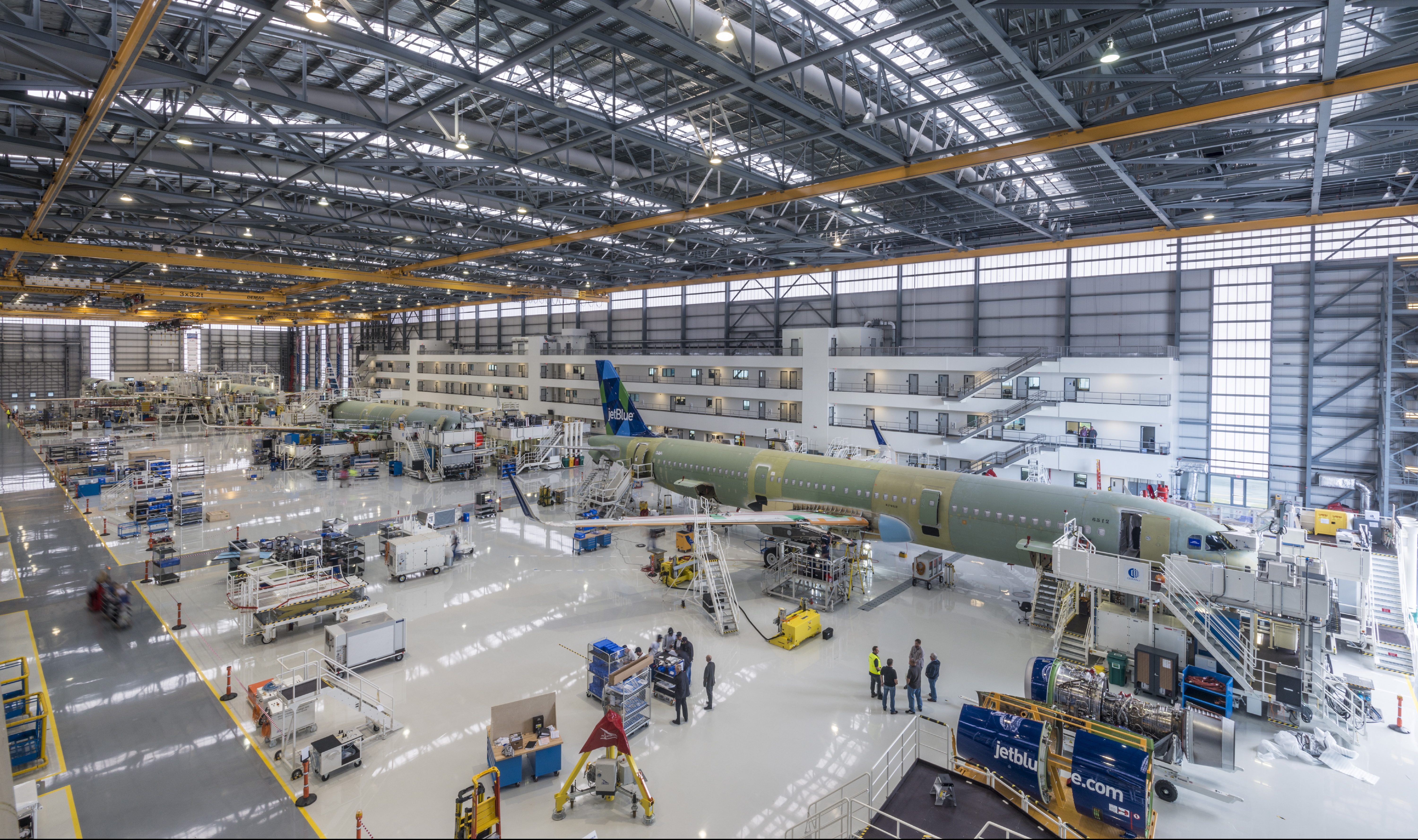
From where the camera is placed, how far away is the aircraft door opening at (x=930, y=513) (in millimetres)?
22531

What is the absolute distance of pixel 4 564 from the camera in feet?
82.4

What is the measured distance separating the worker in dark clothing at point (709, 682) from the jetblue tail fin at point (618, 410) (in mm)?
21533

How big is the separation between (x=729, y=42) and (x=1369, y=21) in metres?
18.2

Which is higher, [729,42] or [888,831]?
[729,42]

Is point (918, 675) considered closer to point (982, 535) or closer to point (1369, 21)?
point (982, 535)

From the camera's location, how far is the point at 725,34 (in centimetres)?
1389

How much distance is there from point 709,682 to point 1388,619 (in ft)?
72.5

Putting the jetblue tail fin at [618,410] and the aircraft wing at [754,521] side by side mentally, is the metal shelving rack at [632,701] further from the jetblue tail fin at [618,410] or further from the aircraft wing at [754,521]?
the jetblue tail fin at [618,410]

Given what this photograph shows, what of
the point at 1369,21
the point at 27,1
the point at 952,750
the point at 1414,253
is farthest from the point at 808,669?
the point at 1414,253

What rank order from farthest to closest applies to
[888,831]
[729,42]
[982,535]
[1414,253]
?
[1414,253] < [982,535] < [729,42] < [888,831]

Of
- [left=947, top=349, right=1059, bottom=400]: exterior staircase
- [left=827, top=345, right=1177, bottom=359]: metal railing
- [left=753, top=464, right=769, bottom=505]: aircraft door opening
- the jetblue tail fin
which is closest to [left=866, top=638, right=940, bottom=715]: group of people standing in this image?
[left=753, top=464, right=769, bottom=505]: aircraft door opening

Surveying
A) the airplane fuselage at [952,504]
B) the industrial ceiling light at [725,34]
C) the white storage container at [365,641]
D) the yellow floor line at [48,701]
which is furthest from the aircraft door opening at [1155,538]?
the yellow floor line at [48,701]

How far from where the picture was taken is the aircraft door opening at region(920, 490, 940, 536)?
2253cm

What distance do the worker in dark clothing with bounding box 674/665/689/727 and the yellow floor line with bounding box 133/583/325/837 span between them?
22.7ft
